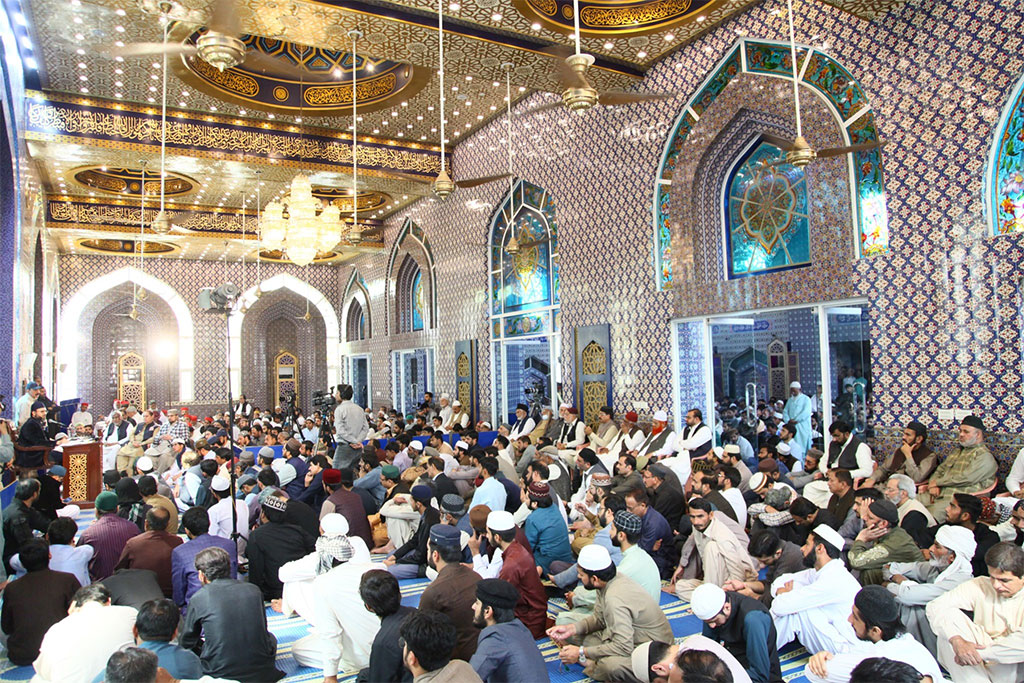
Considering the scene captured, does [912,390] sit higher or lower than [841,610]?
higher

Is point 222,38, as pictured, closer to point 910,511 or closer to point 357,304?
point 910,511

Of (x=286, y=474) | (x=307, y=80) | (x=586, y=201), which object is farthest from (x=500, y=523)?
(x=307, y=80)

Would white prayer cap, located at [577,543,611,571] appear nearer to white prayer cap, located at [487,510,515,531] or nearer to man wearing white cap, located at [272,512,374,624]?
white prayer cap, located at [487,510,515,531]

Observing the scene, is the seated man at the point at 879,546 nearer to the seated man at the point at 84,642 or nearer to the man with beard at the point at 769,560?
the man with beard at the point at 769,560

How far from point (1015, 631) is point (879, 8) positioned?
14.9 ft

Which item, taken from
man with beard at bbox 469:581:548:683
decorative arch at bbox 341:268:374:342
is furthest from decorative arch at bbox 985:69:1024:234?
decorative arch at bbox 341:268:374:342

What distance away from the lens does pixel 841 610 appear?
3225mm

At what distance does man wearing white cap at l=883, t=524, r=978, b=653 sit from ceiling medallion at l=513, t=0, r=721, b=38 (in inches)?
202

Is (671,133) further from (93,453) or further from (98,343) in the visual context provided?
(98,343)

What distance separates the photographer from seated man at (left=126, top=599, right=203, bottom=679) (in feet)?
7.96

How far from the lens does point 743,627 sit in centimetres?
252

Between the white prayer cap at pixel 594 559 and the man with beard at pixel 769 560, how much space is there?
0.91 metres

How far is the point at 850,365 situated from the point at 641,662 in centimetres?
427

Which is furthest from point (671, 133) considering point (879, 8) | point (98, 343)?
point (98, 343)
